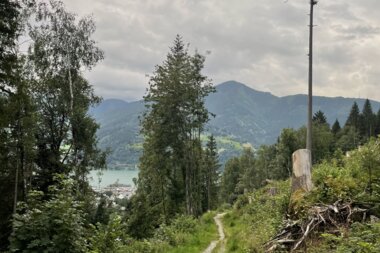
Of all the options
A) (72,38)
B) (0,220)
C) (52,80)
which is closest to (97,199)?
(0,220)

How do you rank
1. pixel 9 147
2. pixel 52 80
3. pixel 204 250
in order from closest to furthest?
1. pixel 204 250
2. pixel 9 147
3. pixel 52 80

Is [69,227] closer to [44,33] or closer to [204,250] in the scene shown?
[204,250]

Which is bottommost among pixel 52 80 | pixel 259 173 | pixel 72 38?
pixel 259 173

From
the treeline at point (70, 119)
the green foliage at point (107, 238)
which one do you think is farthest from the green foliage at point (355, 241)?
the treeline at point (70, 119)

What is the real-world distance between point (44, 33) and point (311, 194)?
21794mm

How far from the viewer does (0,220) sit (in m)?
24.1

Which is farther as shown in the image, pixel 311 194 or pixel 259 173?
pixel 259 173

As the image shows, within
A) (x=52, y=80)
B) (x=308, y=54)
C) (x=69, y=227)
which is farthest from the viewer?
(x=52, y=80)

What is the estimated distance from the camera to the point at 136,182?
4150cm

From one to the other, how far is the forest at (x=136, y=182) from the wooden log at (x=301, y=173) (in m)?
0.31

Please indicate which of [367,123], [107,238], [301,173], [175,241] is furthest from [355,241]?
[367,123]

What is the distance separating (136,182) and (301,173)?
30389 mm

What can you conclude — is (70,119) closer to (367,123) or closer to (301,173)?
(301,173)

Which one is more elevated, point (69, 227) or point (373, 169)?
point (373, 169)
